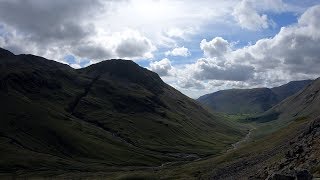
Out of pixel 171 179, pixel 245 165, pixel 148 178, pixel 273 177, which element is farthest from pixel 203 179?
pixel 273 177

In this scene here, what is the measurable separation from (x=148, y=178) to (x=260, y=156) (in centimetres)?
5711

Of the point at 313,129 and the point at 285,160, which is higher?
the point at 313,129

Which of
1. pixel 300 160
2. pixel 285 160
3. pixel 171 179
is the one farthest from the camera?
pixel 171 179

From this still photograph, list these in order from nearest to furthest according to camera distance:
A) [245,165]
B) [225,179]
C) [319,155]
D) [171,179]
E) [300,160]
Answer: [319,155], [300,160], [225,179], [245,165], [171,179]

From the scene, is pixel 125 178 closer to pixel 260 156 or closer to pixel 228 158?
pixel 228 158

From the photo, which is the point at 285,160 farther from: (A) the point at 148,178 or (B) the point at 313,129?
(A) the point at 148,178

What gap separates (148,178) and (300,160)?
10236 cm

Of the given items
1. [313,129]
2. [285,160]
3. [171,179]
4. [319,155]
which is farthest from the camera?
[171,179]

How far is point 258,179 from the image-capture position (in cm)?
6925

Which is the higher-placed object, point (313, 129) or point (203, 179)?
point (313, 129)

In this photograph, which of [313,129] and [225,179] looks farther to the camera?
[225,179]

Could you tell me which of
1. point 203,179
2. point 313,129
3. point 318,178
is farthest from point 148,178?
point 318,178

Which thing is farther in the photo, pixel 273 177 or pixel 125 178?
pixel 125 178

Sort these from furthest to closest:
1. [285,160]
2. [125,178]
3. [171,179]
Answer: [125,178], [171,179], [285,160]
